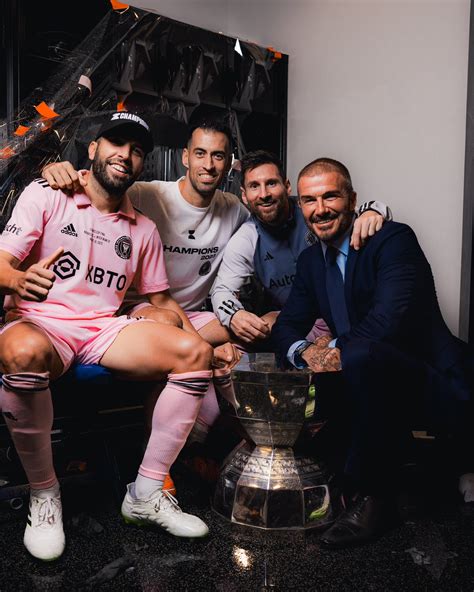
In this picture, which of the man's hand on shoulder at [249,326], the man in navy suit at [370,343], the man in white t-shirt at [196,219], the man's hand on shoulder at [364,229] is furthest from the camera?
the man in white t-shirt at [196,219]

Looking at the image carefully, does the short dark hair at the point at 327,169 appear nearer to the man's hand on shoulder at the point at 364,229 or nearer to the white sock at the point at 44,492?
the man's hand on shoulder at the point at 364,229

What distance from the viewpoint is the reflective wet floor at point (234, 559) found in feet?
4.36

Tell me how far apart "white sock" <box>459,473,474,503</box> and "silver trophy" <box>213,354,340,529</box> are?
460 millimetres

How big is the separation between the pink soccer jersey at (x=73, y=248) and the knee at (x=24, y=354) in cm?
24

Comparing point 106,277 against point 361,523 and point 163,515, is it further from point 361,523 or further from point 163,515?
point 361,523

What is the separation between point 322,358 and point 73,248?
83 centimetres

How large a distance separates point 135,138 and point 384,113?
146 cm

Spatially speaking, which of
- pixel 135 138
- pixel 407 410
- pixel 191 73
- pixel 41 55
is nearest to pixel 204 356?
pixel 407 410

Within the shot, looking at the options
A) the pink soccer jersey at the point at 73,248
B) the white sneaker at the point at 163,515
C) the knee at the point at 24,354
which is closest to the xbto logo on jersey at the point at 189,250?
the pink soccer jersey at the point at 73,248

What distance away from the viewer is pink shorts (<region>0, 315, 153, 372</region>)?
5.35 feet

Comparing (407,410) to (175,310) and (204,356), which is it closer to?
(204,356)

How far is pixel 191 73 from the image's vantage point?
2.99 m

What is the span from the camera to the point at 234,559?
1.45 metres

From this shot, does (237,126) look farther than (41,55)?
Yes
